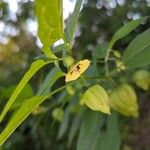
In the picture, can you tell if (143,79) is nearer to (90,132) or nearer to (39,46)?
(90,132)

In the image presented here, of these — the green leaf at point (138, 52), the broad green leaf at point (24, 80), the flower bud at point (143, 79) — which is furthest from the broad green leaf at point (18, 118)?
the flower bud at point (143, 79)

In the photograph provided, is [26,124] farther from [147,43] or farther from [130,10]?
[147,43]

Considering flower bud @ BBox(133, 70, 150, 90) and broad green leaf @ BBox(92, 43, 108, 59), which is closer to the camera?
broad green leaf @ BBox(92, 43, 108, 59)

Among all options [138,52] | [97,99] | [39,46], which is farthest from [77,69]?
[39,46]

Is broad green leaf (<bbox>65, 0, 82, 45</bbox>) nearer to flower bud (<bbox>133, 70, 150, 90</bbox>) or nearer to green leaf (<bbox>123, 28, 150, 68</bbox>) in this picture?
green leaf (<bbox>123, 28, 150, 68</bbox>)

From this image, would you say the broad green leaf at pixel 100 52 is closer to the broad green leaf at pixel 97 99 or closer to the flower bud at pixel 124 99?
the flower bud at pixel 124 99

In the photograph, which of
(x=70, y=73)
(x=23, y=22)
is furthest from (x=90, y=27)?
(x=70, y=73)

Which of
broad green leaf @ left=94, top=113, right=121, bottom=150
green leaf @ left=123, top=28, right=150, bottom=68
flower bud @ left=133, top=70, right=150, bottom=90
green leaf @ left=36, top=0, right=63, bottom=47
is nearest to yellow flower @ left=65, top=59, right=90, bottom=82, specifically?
green leaf @ left=36, top=0, right=63, bottom=47

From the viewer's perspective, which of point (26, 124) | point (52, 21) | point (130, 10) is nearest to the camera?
point (52, 21)
